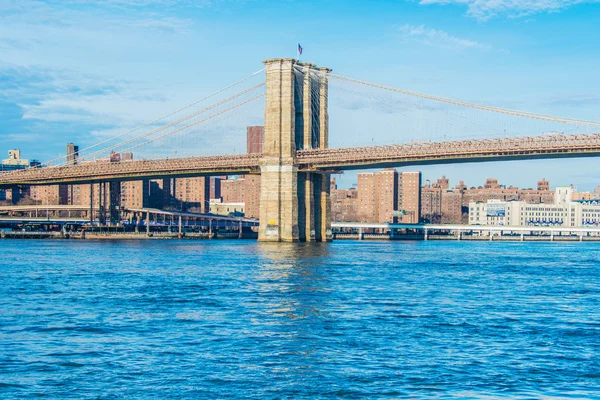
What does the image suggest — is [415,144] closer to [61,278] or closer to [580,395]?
[61,278]

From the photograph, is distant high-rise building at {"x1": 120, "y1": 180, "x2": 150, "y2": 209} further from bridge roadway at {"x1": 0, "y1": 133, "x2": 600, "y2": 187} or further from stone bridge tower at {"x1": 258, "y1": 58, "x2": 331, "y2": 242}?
stone bridge tower at {"x1": 258, "y1": 58, "x2": 331, "y2": 242}

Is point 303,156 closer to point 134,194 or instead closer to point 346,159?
point 346,159

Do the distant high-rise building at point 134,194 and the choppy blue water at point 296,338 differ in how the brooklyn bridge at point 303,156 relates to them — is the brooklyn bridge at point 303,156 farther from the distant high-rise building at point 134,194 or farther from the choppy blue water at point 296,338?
the distant high-rise building at point 134,194

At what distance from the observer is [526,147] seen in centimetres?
6362

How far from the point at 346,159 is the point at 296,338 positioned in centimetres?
5515

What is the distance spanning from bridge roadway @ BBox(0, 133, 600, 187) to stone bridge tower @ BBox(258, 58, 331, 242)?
179cm

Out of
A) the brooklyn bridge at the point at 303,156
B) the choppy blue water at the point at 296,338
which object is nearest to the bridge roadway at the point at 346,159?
the brooklyn bridge at the point at 303,156

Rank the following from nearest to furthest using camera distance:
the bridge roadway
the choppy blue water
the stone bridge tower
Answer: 1. the choppy blue water
2. the bridge roadway
3. the stone bridge tower

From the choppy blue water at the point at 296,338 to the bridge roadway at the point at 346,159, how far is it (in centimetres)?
2868

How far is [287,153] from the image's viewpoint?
76.6 meters

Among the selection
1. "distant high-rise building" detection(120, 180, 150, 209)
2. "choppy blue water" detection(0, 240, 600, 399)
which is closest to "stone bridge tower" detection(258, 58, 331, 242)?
"choppy blue water" detection(0, 240, 600, 399)

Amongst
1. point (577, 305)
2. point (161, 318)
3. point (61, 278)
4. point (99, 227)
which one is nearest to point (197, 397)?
point (161, 318)

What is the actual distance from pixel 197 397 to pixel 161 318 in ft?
29.5

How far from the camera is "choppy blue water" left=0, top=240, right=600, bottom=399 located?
15609mm
